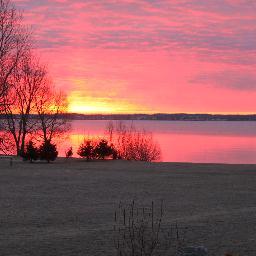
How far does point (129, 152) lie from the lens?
4794 centimetres

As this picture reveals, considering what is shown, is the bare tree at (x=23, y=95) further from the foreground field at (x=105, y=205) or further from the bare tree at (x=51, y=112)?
the foreground field at (x=105, y=205)

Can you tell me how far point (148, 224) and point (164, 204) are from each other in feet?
11.7

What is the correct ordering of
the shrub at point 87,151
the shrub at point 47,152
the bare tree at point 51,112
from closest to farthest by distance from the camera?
the shrub at point 47,152 < the shrub at point 87,151 < the bare tree at point 51,112

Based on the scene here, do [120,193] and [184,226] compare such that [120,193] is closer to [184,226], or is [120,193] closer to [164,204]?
[164,204]

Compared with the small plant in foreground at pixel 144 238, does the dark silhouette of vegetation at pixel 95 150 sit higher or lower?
higher

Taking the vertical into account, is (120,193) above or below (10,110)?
below

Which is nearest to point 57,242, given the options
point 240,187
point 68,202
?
point 68,202

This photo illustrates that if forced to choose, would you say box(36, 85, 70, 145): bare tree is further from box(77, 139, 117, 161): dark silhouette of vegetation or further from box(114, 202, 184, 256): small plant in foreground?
box(114, 202, 184, 256): small plant in foreground

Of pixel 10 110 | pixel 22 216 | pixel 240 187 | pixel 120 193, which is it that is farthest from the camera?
pixel 10 110

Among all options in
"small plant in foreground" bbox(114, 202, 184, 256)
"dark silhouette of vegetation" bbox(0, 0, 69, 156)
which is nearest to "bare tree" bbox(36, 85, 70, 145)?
"dark silhouette of vegetation" bbox(0, 0, 69, 156)

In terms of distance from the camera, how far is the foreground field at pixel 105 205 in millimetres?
10938

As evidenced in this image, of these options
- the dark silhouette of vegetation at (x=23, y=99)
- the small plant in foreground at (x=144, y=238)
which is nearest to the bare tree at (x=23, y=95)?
the dark silhouette of vegetation at (x=23, y=99)

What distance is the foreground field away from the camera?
10938 millimetres

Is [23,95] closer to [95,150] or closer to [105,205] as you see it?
[95,150]
